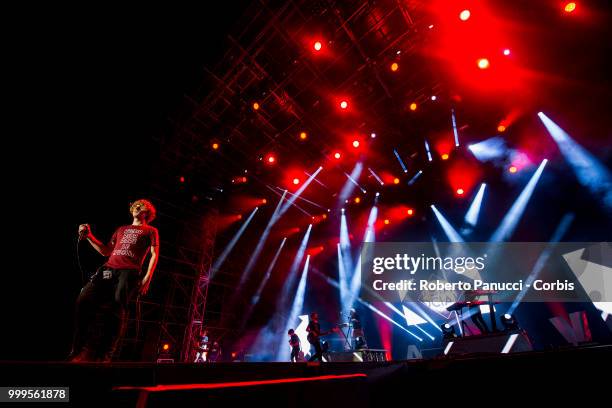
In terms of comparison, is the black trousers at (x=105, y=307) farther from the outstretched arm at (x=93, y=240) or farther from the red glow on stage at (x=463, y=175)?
the red glow on stage at (x=463, y=175)

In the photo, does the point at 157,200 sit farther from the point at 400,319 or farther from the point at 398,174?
the point at 400,319

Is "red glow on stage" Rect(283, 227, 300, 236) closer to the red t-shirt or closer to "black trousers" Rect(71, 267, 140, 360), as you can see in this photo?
the red t-shirt

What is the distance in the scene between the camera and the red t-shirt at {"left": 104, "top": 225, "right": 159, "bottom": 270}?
104 inches

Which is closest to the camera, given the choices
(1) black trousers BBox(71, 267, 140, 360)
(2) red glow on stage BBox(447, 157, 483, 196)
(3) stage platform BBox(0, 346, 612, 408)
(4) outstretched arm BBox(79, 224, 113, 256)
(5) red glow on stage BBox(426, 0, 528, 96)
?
(3) stage platform BBox(0, 346, 612, 408)

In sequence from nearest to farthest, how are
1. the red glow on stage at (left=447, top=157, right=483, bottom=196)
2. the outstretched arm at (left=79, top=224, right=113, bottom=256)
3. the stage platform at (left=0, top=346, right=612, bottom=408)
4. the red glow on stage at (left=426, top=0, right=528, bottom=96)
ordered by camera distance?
the stage platform at (left=0, top=346, right=612, bottom=408) → the outstretched arm at (left=79, top=224, right=113, bottom=256) → the red glow on stage at (left=426, top=0, right=528, bottom=96) → the red glow on stage at (left=447, top=157, right=483, bottom=196)

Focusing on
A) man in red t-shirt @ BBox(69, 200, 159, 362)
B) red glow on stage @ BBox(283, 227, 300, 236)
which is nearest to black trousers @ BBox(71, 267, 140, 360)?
man in red t-shirt @ BBox(69, 200, 159, 362)

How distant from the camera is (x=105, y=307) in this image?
2.61 metres

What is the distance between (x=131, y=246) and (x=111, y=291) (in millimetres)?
436

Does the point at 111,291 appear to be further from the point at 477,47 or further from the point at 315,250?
the point at 315,250

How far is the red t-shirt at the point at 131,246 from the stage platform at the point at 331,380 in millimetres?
1295

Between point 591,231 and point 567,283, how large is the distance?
1.67 metres

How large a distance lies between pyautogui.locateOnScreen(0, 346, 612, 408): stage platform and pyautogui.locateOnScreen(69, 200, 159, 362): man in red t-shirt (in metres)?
1.14

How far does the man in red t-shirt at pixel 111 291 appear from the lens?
2.46 meters

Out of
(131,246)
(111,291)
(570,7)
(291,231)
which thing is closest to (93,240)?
(131,246)
